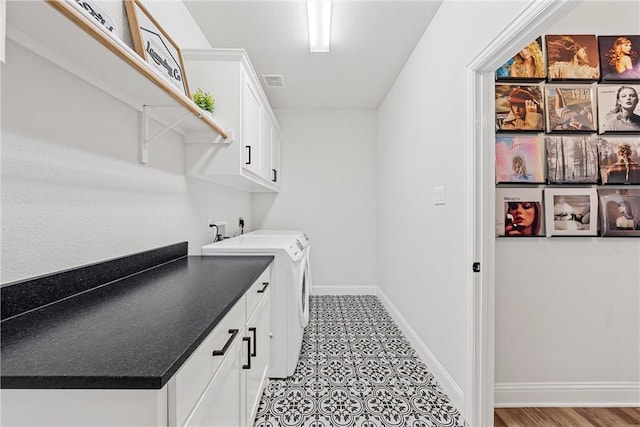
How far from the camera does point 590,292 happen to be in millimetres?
1758

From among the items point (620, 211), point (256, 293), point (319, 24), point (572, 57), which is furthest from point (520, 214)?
point (319, 24)

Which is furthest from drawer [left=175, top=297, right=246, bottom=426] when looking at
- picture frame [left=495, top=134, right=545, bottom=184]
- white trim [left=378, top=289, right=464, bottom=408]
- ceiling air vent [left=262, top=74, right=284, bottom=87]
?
ceiling air vent [left=262, top=74, right=284, bottom=87]

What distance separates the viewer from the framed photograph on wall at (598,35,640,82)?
176cm

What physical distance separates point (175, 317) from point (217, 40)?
92.6 inches

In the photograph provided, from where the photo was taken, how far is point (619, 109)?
1763 mm

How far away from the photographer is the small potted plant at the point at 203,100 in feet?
5.54

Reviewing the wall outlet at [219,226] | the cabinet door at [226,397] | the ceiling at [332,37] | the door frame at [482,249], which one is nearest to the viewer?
the cabinet door at [226,397]

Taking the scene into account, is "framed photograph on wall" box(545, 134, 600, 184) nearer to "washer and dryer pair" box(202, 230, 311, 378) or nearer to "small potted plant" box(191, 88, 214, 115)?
"washer and dryer pair" box(202, 230, 311, 378)

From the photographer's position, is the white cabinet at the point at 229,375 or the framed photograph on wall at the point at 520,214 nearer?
the white cabinet at the point at 229,375

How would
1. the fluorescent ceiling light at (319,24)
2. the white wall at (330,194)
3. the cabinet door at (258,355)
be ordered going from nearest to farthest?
1. the cabinet door at (258,355)
2. the fluorescent ceiling light at (319,24)
3. the white wall at (330,194)

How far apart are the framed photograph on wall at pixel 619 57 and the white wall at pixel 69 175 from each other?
2.59 m

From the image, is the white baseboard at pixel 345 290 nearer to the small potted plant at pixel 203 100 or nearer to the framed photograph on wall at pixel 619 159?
the framed photograph on wall at pixel 619 159

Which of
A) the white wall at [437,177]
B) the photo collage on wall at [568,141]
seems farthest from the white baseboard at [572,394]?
the photo collage on wall at [568,141]

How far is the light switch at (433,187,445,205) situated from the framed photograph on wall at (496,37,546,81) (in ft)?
2.39
